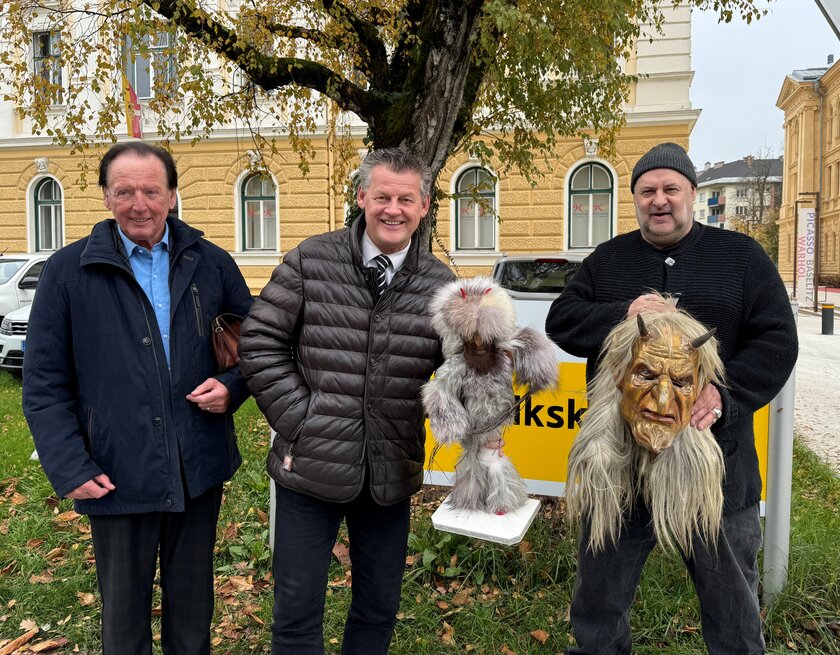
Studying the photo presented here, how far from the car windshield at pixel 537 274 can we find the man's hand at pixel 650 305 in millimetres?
6883

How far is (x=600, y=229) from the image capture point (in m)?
A: 16.6

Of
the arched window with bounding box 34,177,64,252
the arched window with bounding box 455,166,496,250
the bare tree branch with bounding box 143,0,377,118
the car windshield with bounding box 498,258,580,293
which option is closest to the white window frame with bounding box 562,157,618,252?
the arched window with bounding box 455,166,496,250

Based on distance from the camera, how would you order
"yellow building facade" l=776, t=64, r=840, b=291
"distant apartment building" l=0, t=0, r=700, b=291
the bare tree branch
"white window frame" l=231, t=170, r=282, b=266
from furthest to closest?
"yellow building facade" l=776, t=64, r=840, b=291, "white window frame" l=231, t=170, r=282, b=266, "distant apartment building" l=0, t=0, r=700, b=291, the bare tree branch

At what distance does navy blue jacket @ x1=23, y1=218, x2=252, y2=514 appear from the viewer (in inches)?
85.0

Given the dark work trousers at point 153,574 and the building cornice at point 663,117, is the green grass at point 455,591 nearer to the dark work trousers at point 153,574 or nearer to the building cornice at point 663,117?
the dark work trousers at point 153,574

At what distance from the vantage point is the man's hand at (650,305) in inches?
79.0

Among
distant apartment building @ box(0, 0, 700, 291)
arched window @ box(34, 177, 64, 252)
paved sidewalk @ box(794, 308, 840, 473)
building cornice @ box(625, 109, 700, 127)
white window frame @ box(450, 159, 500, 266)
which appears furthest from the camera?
arched window @ box(34, 177, 64, 252)

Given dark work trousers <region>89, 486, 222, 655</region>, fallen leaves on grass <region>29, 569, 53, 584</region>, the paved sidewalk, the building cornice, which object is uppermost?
the building cornice

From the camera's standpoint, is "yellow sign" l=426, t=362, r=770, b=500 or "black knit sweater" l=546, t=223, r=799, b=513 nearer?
"black knit sweater" l=546, t=223, r=799, b=513

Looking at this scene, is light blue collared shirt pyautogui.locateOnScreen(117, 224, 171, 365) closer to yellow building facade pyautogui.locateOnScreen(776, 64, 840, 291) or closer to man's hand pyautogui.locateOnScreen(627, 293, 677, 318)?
man's hand pyautogui.locateOnScreen(627, 293, 677, 318)

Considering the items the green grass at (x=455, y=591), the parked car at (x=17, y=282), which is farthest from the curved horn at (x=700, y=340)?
the parked car at (x=17, y=282)

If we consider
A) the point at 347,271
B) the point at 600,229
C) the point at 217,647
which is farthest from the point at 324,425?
the point at 600,229

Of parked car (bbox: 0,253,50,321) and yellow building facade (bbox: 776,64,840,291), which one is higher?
yellow building facade (bbox: 776,64,840,291)

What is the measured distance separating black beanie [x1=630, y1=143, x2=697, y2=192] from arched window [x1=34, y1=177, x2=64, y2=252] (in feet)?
64.7
